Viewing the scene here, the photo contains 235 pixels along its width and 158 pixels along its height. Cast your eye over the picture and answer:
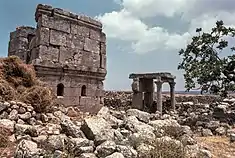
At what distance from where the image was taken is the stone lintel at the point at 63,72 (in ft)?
26.9

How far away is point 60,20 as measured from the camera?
8.83 meters

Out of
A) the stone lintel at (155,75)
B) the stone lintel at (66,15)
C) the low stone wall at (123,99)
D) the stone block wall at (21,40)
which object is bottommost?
the low stone wall at (123,99)

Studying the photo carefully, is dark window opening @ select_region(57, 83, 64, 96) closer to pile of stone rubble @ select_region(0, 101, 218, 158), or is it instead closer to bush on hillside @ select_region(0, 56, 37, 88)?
bush on hillside @ select_region(0, 56, 37, 88)

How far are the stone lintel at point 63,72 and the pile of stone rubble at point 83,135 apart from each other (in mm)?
1725

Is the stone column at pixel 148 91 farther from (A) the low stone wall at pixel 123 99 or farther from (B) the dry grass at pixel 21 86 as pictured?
(B) the dry grass at pixel 21 86

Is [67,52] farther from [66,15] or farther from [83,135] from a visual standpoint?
[83,135]

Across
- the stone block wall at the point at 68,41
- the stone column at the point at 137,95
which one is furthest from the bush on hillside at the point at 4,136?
the stone column at the point at 137,95

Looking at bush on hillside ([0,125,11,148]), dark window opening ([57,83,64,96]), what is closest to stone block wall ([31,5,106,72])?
dark window opening ([57,83,64,96])

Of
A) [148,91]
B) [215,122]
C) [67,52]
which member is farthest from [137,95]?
[67,52]

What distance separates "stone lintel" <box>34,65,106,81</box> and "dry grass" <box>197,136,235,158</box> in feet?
13.3

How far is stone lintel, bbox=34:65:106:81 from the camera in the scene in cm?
820

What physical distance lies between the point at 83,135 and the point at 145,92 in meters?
15.3

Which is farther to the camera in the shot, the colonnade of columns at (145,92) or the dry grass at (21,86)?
the colonnade of columns at (145,92)

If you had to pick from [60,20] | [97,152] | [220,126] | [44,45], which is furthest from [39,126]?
[220,126]
